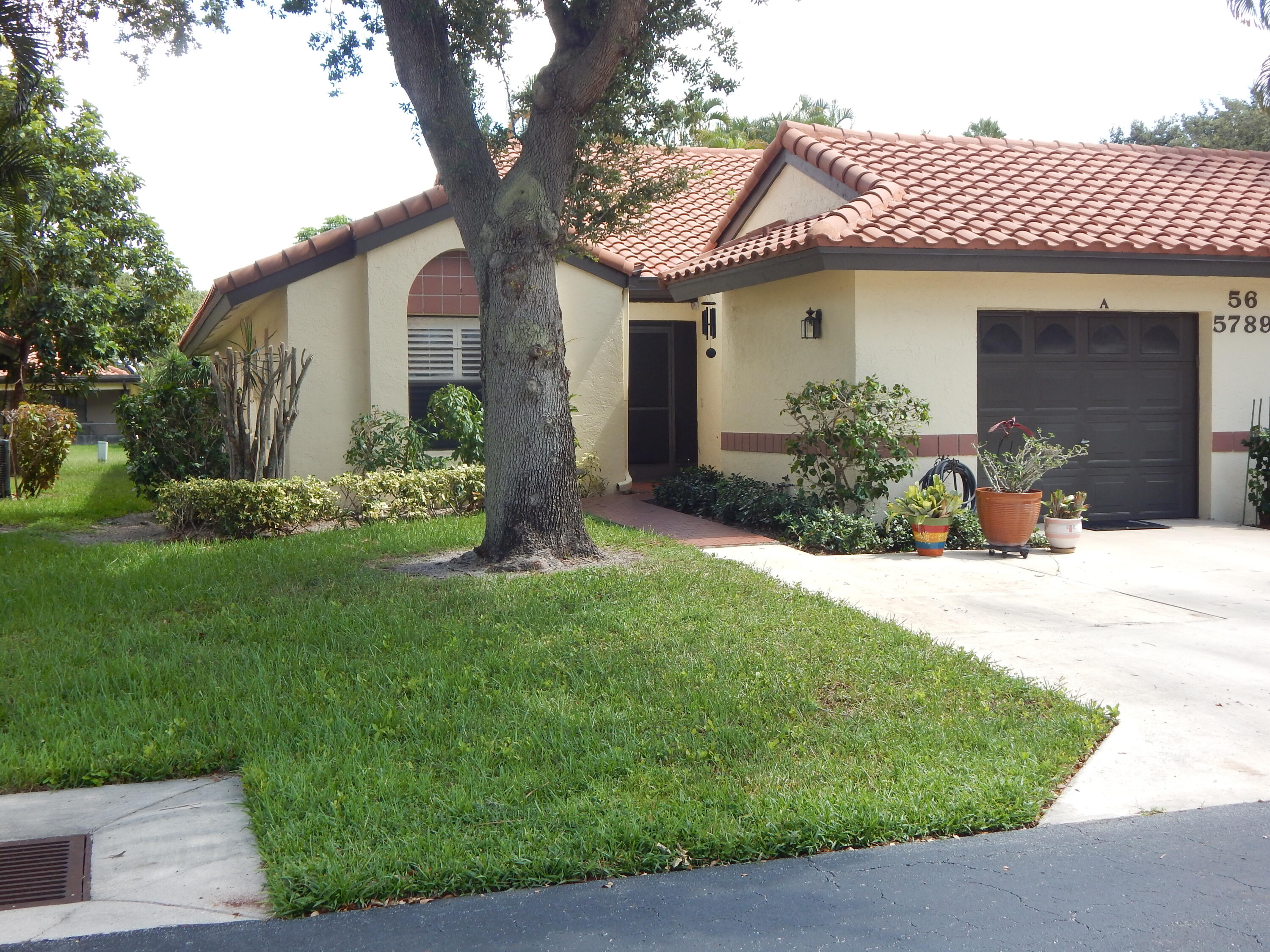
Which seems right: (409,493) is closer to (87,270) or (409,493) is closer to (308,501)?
(308,501)

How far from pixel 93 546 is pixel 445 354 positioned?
16.9 feet

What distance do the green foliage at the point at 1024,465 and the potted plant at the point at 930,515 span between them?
46 centimetres

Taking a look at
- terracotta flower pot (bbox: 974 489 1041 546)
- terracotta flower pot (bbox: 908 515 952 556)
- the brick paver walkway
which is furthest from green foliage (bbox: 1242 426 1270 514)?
the brick paver walkway

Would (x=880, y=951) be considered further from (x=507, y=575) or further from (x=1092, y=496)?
(x=1092, y=496)

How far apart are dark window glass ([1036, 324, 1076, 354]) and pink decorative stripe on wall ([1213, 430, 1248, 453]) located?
6.40 feet

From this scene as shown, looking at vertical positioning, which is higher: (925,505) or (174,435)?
(174,435)

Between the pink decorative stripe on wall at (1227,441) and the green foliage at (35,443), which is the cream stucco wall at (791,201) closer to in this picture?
the pink decorative stripe on wall at (1227,441)

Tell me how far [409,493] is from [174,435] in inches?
167

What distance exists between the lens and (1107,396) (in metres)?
12.3

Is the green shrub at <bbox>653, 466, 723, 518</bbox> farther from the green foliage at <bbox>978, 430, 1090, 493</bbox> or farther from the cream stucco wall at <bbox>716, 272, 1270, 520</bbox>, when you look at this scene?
the green foliage at <bbox>978, 430, 1090, 493</bbox>

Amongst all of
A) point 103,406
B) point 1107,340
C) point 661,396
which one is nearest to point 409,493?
point 661,396

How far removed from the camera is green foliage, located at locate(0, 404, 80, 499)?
57.8ft

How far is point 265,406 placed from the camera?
12.2 metres

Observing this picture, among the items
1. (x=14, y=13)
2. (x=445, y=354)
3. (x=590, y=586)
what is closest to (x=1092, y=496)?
(x=590, y=586)
